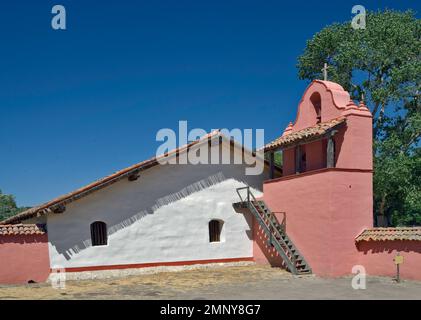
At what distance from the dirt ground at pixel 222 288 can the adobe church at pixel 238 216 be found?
0.88 meters

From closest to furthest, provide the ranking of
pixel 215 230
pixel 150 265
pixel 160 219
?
pixel 150 265 → pixel 160 219 → pixel 215 230

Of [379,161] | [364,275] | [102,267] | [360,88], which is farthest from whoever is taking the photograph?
[360,88]

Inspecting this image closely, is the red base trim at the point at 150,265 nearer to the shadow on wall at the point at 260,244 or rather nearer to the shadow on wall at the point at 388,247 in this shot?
the shadow on wall at the point at 260,244

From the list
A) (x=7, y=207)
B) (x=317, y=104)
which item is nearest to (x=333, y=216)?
(x=317, y=104)

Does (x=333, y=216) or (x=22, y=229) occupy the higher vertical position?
(x=333, y=216)

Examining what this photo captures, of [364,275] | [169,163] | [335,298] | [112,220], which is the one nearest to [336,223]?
[364,275]

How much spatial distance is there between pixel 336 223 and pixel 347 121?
374cm

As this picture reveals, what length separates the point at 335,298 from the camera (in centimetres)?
1120

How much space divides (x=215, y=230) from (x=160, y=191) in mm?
3313

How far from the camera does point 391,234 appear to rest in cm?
1359

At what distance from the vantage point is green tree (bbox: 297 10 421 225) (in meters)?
23.0

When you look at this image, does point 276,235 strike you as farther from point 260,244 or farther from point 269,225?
point 260,244
